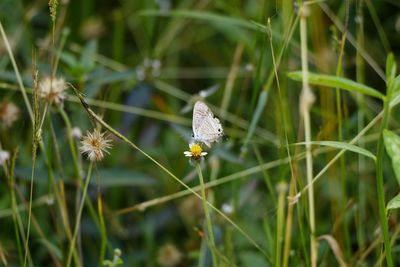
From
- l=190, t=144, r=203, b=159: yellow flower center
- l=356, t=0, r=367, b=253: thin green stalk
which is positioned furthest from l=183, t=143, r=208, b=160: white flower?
l=356, t=0, r=367, b=253: thin green stalk

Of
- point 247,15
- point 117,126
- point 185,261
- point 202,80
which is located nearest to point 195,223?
point 185,261

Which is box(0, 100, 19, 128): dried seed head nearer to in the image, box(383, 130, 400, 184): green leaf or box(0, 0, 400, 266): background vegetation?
box(0, 0, 400, 266): background vegetation

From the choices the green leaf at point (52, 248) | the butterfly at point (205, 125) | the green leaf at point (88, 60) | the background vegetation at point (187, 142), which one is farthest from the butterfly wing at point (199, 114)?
the green leaf at point (88, 60)

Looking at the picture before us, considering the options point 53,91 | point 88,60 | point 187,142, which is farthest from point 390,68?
point 187,142

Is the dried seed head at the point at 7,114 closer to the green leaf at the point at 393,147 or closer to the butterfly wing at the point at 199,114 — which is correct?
the butterfly wing at the point at 199,114

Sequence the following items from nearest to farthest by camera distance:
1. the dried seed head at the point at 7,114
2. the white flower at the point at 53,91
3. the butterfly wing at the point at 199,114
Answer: the butterfly wing at the point at 199,114
the white flower at the point at 53,91
the dried seed head at the point at 7,114

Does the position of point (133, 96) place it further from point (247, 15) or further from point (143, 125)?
point (247, 15)

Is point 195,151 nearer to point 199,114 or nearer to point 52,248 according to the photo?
point 199,114
